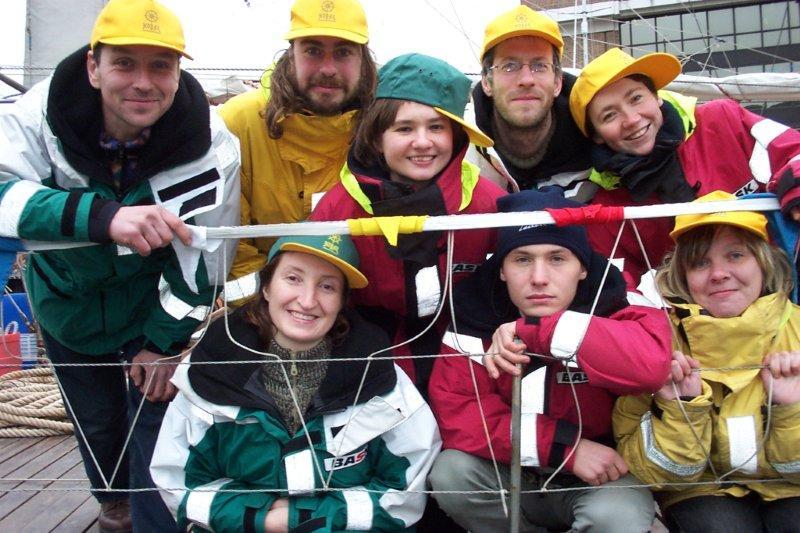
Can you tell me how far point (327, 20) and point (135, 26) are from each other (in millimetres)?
674

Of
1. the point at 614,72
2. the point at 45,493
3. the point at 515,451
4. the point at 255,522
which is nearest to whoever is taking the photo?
the point at 515,451

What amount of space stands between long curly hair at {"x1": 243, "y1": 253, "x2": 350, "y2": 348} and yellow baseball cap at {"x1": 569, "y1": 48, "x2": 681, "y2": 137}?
1.07 meters

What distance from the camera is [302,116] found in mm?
2684

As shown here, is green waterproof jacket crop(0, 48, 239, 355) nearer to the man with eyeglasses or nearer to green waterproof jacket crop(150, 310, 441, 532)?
green waterproof jacket crop(150, 310, 441, 532)

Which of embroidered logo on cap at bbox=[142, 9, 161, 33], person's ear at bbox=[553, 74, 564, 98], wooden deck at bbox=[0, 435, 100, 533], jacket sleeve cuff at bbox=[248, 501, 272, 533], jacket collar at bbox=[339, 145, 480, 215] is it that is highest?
embroidered logo on cap at bbox=[142, 9, 161, 33]

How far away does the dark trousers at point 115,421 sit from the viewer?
254 cm

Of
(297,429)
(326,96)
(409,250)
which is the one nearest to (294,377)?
(297,429)

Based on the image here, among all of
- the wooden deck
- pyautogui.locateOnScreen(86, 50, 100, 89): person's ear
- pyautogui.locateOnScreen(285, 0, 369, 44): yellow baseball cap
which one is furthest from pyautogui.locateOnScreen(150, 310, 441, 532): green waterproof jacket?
pyautogui.locateOnScreen(285, 0, 369, 44): yellow baseball cap

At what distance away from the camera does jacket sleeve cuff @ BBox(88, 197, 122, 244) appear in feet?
6.66

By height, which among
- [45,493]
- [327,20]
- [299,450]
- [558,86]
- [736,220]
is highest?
[327,20]

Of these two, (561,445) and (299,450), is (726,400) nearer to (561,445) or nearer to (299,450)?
(561,445)

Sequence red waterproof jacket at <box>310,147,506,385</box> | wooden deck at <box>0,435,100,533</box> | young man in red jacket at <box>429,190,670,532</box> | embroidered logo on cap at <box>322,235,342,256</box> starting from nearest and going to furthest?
1. young man in red jacket at <box>429,190,670,532</box>
2. embroidered logo on cap at <box>322,235,342,256</box>
3. red waterproof jacket at <box>310,147,506,385</box>
4. wooden deck at <box>0,435,100,533</box>

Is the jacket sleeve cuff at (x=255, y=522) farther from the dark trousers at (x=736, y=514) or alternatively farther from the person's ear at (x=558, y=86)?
the person's ear at (x=558, y=86)

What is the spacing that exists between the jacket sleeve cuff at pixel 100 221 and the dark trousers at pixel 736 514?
1681 mm
